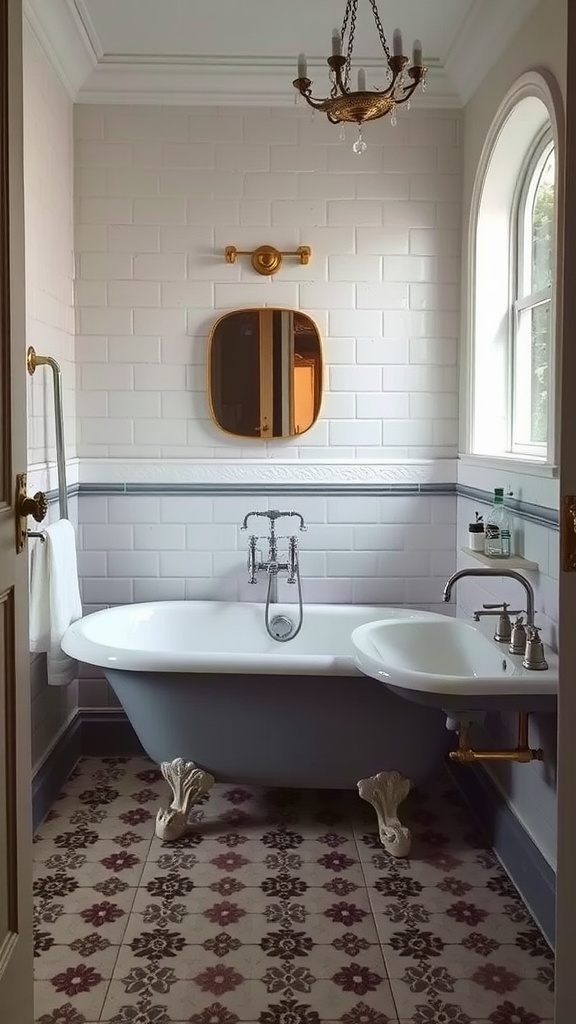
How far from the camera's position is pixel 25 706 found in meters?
1.91

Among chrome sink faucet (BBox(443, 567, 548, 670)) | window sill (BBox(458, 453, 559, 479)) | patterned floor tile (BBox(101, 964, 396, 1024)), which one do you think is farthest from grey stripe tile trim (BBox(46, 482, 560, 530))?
patterned floor tile (BBox(101, 964, 396, 1024))

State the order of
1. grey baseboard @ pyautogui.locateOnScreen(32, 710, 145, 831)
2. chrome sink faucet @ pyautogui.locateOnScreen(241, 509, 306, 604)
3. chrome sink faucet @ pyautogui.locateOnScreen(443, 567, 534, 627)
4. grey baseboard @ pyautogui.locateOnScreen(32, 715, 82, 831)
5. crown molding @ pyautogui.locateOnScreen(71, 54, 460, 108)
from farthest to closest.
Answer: grey baseboard @ pyautogui.locateOnScreen(32, 710, 145, 831) < chrome sink faucet @ pyautogui.locateOnScreen(241, 509, 306, 604) < crown molding @ pyautogui.locateOnScreen(71, 54, 460, 108) < grey baseboard @ pyautogui.locateOnScreen(32, 715, 82, 831) < chrome sink faucet @ pyautogui.locateOnScreen(443, 567, 534, 627)

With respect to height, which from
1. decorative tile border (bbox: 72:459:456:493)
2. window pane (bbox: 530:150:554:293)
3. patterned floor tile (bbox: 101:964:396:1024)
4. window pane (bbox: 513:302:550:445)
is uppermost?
window pane (bbox: 530:150:554:293)

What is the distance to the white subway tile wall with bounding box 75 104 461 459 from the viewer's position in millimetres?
3873

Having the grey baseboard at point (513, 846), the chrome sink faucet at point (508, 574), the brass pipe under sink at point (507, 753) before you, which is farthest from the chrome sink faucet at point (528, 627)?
the grey baseboard at point (513, 846)

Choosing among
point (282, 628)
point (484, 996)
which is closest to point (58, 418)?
point (282, 628)

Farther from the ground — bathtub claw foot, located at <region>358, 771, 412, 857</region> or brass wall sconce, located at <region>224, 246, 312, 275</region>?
brass wall sconce, located at <region>224, 246, 312, 275</region>

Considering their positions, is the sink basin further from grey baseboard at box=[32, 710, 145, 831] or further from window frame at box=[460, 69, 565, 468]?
grey baseboard at box=[32, 710, 145, 831]

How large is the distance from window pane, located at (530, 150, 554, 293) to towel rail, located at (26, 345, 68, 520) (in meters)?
1.80

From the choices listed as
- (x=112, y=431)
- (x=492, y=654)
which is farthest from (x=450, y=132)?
(x=492, y=654)

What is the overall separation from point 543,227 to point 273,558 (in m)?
1.66

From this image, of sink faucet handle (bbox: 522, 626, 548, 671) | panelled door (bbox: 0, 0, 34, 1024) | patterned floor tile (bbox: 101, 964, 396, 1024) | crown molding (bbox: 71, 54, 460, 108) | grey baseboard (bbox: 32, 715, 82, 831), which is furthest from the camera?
crown molding (bbox: 71, 54, 460, 108)

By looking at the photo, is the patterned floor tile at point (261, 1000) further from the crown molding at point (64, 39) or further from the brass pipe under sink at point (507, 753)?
the crown molding at point (64, 39)

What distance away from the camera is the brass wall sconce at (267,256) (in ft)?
12.6
